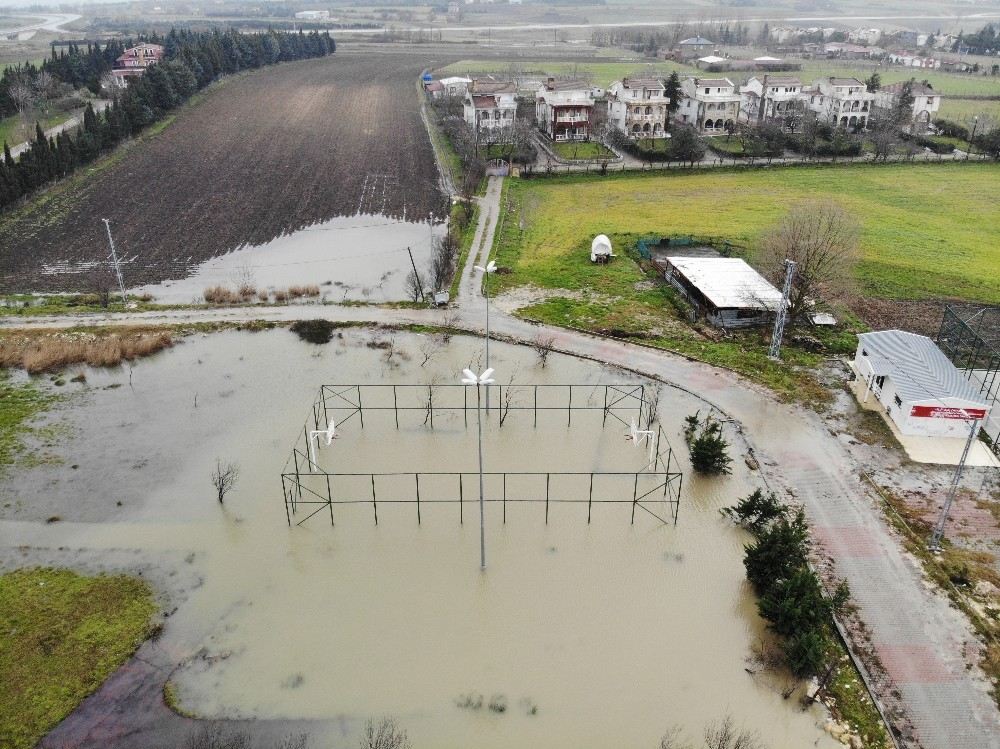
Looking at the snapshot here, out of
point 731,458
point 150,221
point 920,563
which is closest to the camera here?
point 920,563

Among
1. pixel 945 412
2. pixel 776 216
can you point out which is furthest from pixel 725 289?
pixel 776 216

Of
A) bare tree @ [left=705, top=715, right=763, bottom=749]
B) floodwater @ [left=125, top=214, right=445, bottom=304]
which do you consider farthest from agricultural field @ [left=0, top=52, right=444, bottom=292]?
bare tree @ [left=705, top=715, right=763, bottom=749]

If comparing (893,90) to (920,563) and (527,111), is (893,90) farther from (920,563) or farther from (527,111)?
(920,563)

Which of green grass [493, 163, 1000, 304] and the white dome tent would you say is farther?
the white dome tent

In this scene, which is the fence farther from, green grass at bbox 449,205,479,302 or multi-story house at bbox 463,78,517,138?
multi-story house at bbox 463,78,517,138

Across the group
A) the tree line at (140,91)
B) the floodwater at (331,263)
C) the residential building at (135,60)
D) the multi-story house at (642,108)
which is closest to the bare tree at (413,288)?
the floodwater at (331,263)

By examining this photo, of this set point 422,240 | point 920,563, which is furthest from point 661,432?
point 422,240
